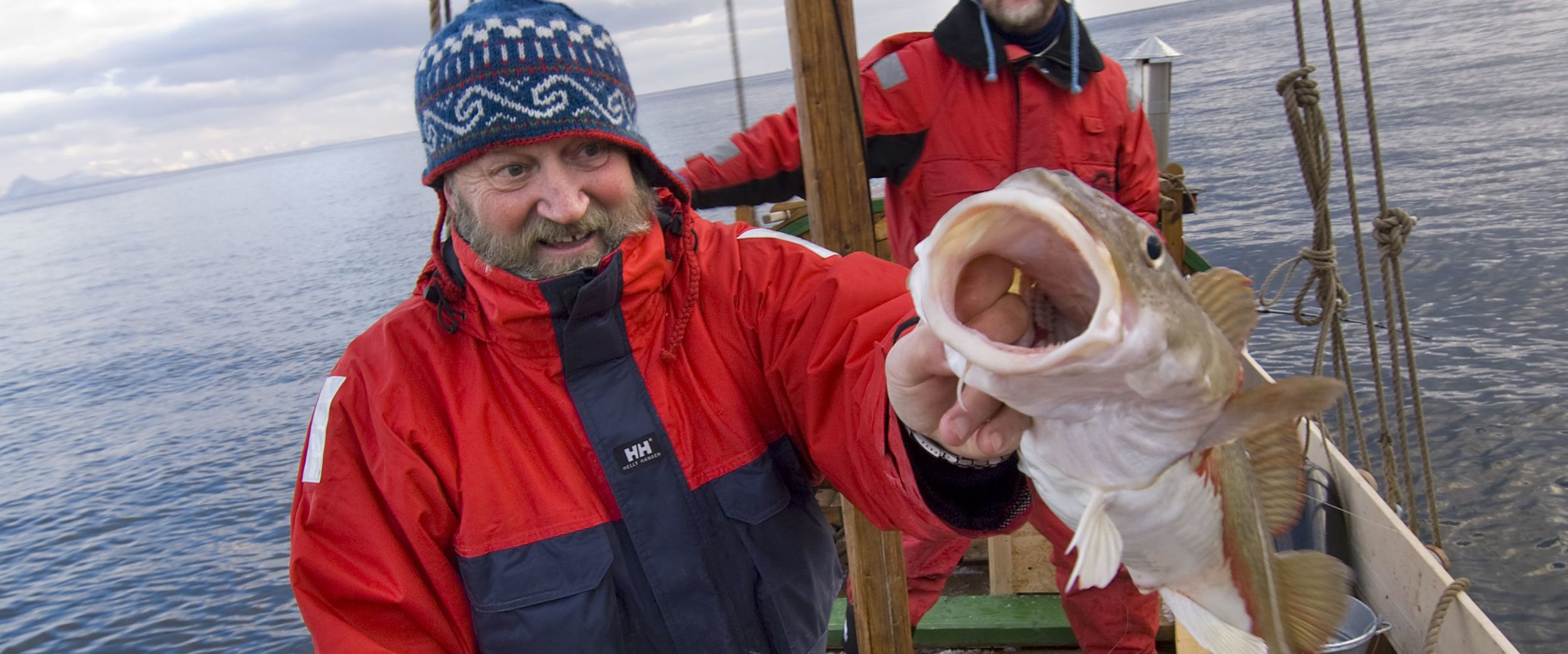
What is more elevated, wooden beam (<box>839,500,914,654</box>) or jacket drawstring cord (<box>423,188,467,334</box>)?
jacket drawstring cord (<box>423,188,467,334</box>)

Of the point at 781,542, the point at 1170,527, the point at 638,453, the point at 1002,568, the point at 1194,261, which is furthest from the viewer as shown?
the point at 1194,261

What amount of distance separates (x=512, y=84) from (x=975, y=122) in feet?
7.99

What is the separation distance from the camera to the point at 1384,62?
37.4m

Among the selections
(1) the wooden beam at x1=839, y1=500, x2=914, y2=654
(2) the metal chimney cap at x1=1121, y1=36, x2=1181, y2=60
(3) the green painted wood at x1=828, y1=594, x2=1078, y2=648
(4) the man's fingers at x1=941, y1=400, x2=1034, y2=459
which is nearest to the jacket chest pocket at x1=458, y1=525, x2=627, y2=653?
(4) the man's fingers at x1=941, y1=400, x2=1034, y2=459

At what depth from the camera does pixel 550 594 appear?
2.08 metres

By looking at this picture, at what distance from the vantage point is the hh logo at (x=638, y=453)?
2.13m

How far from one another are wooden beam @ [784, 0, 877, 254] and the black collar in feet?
4.37

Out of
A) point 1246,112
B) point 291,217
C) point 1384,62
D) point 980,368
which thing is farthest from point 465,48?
point 291,217

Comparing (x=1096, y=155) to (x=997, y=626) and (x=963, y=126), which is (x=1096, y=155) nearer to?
(x=963, y=126)

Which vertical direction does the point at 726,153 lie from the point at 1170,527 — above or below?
above

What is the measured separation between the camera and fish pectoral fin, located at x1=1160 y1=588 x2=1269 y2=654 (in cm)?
200

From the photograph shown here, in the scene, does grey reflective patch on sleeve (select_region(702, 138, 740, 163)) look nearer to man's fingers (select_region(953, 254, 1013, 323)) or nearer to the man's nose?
the man's nose

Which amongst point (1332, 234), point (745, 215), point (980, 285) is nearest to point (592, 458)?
point (980, 285)

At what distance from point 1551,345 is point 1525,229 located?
4.48m
